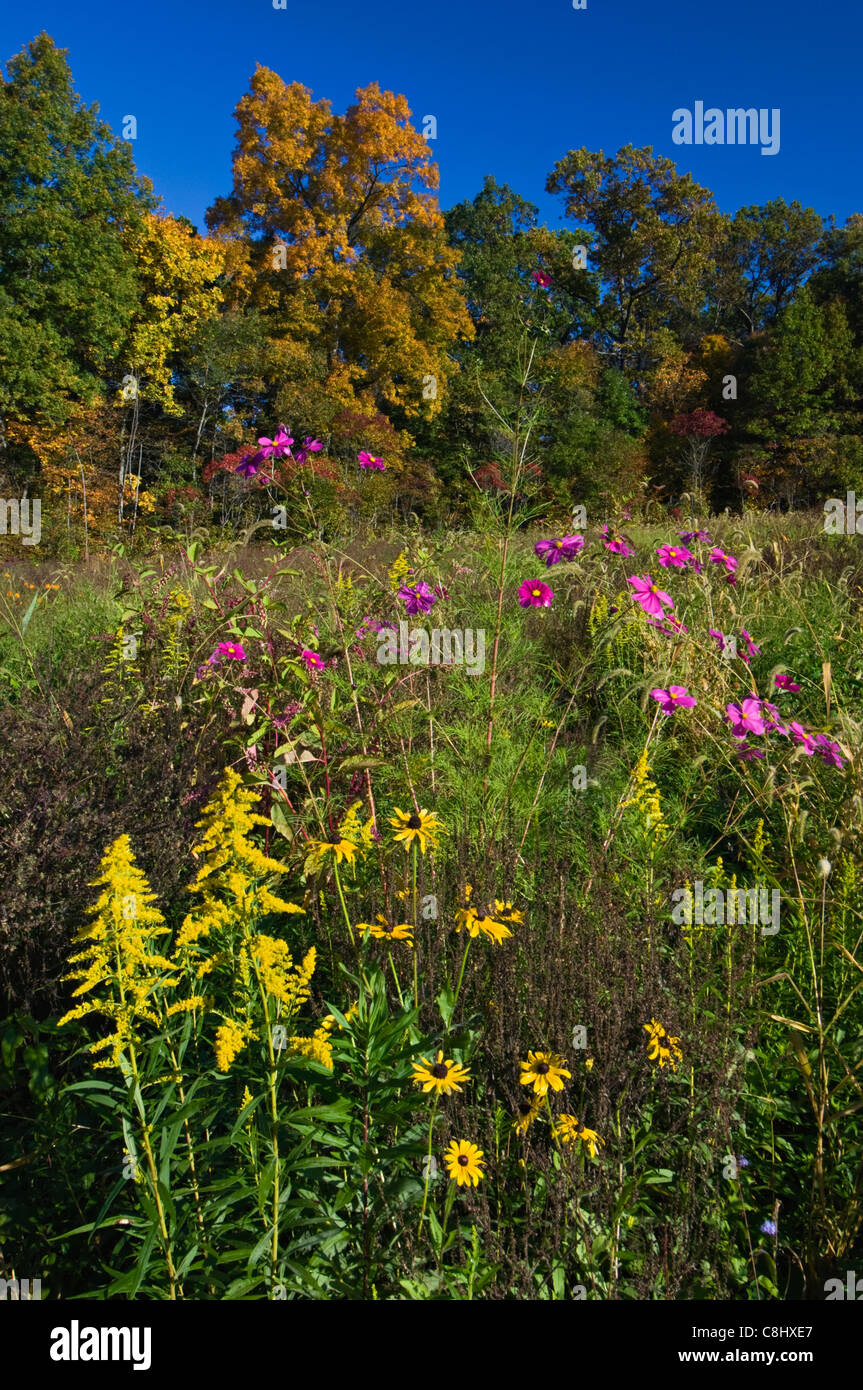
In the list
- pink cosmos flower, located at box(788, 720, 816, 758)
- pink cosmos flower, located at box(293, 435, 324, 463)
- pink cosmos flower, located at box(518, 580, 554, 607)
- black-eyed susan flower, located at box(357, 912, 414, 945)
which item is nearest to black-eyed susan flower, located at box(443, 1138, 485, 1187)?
black-eyed susan flower, located at box(357, 912, 414, 945)

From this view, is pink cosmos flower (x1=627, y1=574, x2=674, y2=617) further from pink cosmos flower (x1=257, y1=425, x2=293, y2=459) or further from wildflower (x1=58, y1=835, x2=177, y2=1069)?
wildflower (x1=58, y1=835, x2=177, y2=1069)

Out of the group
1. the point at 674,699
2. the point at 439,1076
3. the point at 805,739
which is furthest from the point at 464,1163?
the point at 674,699

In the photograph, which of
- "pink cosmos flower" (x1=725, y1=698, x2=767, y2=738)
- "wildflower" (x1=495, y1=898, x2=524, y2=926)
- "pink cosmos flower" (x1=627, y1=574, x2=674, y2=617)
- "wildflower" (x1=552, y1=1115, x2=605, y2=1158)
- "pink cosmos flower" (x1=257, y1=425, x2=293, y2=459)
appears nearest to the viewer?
"wildflower" (x1=552, y1=1115, x2=605, y2=1158)

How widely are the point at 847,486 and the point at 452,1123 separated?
23228 millimetres

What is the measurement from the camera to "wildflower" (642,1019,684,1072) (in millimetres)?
1564

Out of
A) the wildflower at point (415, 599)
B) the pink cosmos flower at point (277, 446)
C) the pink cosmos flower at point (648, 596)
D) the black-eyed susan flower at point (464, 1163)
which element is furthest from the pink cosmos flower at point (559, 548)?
the black-eyed susan flower at point (464, 1163)

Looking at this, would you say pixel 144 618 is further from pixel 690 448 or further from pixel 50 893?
pixel 690 448

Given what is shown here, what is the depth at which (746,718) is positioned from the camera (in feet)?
6.54

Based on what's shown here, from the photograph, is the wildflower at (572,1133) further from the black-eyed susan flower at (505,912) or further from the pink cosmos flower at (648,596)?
the pink cosmos flower at (648,596)

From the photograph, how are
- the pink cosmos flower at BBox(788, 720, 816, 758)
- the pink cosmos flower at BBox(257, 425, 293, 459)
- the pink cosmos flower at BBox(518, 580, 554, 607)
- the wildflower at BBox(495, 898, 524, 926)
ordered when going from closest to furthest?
the wildflower at BBox(495, 898, 524, 926) → the pink cosmos flower at BBox(788, 720, 816, 758) → the pink cosmos flower at BBox(518, 580, 554, 607) → the pink cosmos flower at BBox(257, 425, 293, 459)

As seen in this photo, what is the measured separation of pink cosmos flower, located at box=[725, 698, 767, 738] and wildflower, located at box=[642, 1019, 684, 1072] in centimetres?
77

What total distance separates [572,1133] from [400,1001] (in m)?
0.47

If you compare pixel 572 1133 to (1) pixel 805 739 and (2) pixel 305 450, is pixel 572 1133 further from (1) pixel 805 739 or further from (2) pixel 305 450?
(2) pixel 305 450

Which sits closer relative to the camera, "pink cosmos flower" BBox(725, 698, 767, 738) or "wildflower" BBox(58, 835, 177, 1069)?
"wildflower" BBox(58, 835, 177, 1069)
